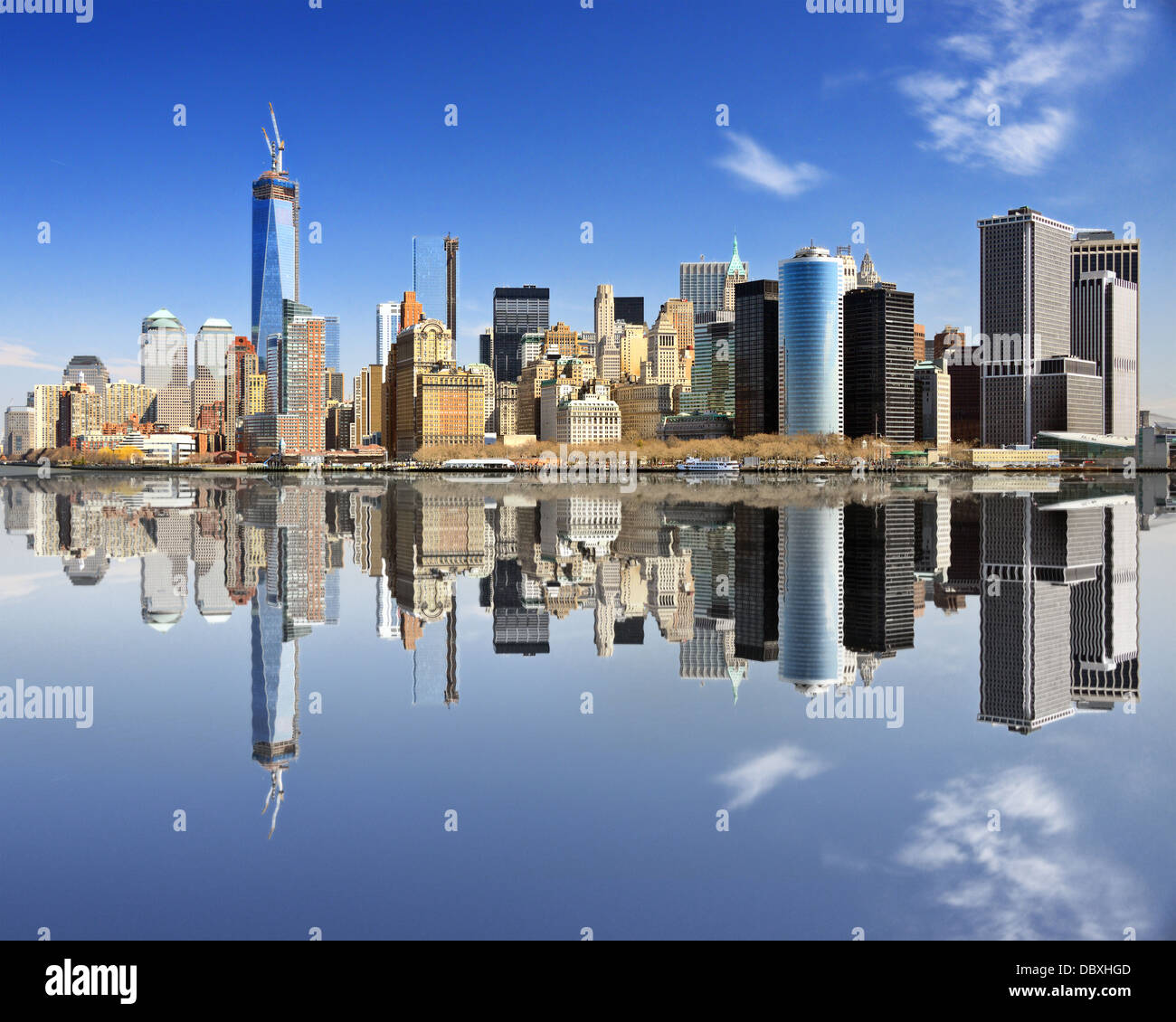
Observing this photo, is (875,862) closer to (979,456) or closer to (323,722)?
(323,722)

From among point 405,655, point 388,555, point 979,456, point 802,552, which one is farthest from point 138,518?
point 979,456

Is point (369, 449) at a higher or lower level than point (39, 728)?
higher

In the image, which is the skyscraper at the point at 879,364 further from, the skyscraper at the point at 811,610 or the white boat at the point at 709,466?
the skyscraper at the point at 811,610

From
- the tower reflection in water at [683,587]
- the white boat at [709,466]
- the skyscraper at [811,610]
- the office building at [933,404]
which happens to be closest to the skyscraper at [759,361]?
the office building at [933,404]
